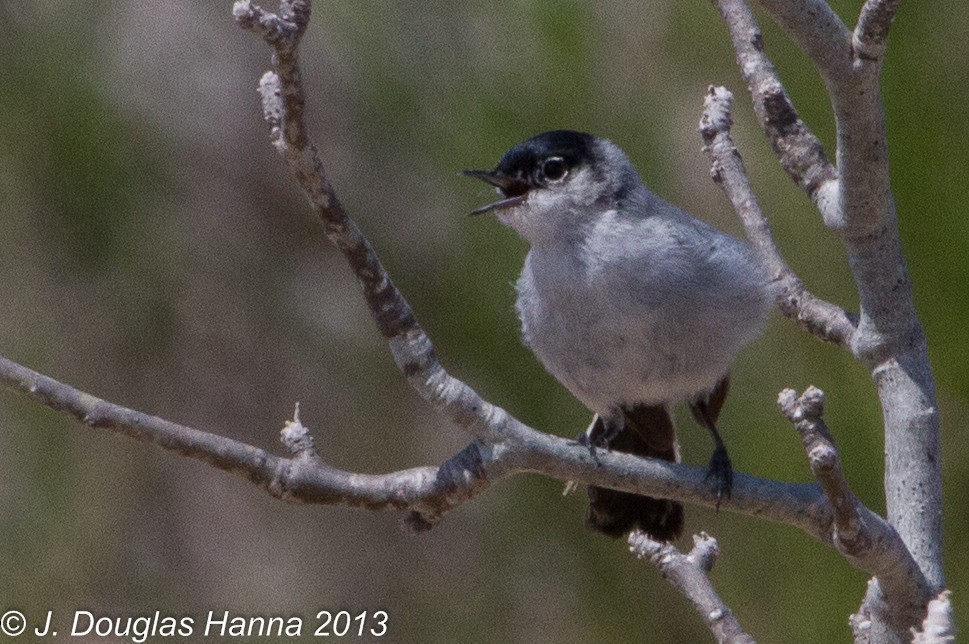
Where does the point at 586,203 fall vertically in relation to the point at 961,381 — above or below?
above

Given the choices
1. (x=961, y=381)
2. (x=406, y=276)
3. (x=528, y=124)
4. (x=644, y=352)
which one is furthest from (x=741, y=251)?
(x=406, y=276)

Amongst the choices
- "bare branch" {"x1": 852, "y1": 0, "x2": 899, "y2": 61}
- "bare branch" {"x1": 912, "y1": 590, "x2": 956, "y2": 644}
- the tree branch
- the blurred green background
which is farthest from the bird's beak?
"bare branch" {"x1": 912, "y1": 590, "x2": 956, "y2": 644}

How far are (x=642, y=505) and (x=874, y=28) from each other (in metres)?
1.30

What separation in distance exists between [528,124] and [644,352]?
3.06 ft

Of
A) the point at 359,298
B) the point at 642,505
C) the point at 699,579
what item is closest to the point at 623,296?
the point at 642,505

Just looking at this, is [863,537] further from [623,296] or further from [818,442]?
[623,296]

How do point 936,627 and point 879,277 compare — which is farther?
point 879,277

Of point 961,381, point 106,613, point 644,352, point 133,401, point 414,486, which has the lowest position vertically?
point 106,613

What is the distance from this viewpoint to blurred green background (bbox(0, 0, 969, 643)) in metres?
2.87

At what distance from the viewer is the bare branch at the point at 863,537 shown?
1.44m

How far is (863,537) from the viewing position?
157 cm

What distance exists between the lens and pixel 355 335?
368 cm

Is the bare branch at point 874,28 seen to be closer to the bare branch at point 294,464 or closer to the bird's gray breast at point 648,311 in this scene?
the bare branch at point 294,464

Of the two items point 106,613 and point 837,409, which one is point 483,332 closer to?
point 837,409
